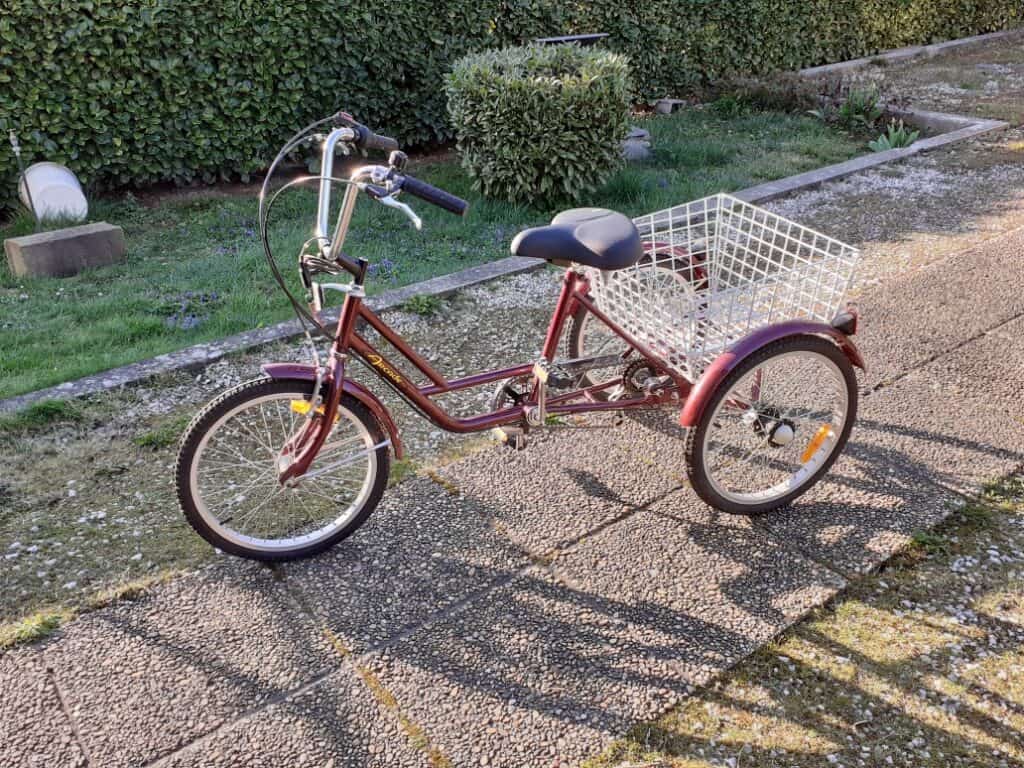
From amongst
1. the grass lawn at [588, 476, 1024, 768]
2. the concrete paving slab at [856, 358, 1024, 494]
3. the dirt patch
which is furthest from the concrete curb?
the grass lawn at [588, 476, 1024, 768]

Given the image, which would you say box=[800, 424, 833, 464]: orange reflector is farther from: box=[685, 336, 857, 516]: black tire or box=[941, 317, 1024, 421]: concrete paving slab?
box=[941, 317, 1024, 421]: concrete paving slab

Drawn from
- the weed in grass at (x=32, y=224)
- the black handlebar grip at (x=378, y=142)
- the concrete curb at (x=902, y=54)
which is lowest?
the weed in grass at (x=32, y=224)

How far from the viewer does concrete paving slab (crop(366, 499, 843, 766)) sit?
7.41 ft

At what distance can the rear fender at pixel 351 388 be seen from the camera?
2562 mm

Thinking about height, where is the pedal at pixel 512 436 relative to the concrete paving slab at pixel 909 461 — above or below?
above

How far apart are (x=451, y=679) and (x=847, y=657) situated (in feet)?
3.71

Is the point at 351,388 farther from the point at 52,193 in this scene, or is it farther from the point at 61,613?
the point at 52,193

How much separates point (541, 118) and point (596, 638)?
4.11 m

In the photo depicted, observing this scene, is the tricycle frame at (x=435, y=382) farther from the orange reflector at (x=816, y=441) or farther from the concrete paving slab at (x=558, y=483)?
the orange reflector at (x=816, y=441)

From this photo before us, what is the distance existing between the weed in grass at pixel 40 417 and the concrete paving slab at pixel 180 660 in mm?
1257

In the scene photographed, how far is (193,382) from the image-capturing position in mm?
3930

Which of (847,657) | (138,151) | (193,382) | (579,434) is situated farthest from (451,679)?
(138,151)

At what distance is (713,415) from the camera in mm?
2787

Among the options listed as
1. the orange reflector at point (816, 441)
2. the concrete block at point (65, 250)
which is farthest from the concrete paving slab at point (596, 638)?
the concrete block at point (65, 250)
